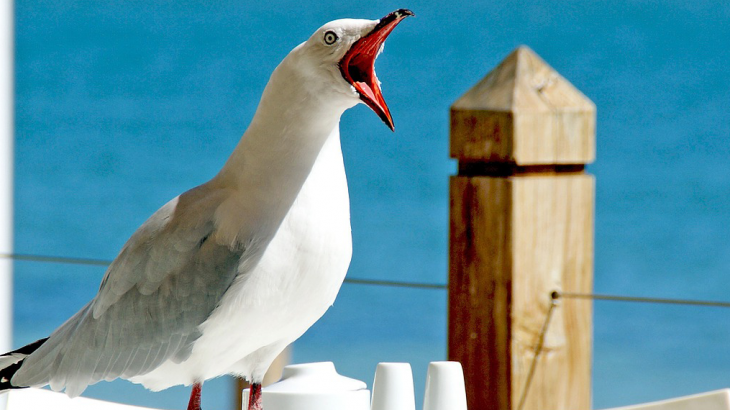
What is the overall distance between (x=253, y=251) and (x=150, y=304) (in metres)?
0.15

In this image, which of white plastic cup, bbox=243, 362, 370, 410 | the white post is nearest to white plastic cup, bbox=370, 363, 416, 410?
white plastic cup, bbox=243, 362, 370, 410

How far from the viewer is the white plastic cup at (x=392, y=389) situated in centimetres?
100

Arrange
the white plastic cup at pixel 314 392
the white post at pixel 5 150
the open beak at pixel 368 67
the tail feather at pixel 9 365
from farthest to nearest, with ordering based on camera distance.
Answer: the white post at pixel 5 150 < the tail feather at pixel 9 365 < the white plastic cup at pixel 314 392 < the open beak at pixel 368 67

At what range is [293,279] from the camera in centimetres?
91

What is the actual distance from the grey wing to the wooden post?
0.43m

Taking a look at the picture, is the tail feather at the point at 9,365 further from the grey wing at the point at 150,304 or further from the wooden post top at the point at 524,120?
the wooden post top at the point at 524,120

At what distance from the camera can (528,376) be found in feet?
4.23

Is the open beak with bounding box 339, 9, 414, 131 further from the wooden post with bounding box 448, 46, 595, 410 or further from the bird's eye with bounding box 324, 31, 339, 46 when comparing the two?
the wooden post with bounding box 448, 46, 595, 410

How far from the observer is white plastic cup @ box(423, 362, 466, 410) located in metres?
0.99

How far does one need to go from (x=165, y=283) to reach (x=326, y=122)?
0.24 m

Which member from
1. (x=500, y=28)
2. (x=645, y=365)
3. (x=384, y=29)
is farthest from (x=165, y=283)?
(x=500, y=28)

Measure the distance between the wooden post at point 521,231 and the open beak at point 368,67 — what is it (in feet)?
1.36

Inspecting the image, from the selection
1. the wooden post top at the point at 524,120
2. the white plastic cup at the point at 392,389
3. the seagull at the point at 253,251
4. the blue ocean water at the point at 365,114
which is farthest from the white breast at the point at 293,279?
the blue ocean water at the point at 365,114

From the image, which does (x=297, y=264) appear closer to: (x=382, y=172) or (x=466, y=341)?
(x=466, y=341)
